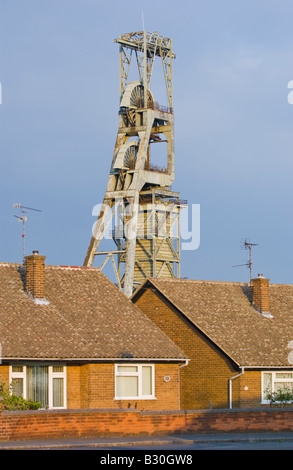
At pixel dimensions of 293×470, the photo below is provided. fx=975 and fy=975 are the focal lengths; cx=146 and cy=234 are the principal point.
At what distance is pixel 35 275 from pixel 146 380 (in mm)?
6221

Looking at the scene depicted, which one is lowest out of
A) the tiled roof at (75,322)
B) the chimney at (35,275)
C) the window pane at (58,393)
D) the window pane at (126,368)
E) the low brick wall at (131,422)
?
the low brick wall at (131,422)

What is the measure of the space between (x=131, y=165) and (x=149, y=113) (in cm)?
440

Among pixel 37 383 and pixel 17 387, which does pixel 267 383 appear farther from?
pixel 17 387

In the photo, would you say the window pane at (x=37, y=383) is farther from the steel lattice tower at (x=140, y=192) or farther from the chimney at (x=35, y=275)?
the steel lattice tower at (x=140, y=192)

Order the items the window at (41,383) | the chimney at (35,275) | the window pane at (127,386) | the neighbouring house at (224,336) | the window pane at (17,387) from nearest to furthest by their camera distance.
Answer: the window pane at (17,387)
the window at (41,383)
the window pane at (127,386)
the chimney at (35,275)
the neighbouring house at (224,336)

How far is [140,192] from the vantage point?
3051 inches

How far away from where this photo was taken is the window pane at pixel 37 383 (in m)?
36.3

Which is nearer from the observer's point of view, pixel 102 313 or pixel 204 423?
pixel 204 423

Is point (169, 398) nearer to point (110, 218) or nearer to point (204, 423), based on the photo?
point (204, 423)

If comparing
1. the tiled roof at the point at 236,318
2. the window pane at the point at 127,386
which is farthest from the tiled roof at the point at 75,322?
the tiled roof at the point at 236,318

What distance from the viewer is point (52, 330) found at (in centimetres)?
3778

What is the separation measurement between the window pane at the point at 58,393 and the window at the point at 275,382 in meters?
9.48

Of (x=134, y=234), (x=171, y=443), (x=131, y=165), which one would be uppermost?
(x=131, y=165)
